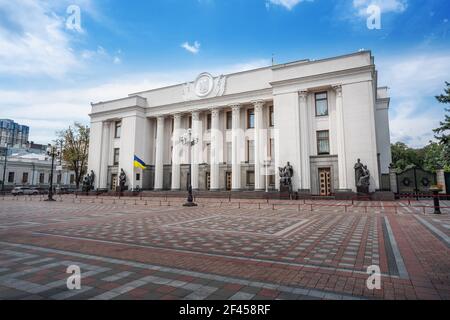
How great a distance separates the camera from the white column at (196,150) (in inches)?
1334

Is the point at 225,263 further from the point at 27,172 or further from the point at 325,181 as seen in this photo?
the point at 27,172

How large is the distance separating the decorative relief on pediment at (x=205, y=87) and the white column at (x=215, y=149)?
2583 millimetres

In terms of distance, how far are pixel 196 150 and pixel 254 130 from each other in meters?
8.15

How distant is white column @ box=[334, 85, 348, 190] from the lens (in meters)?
25.4

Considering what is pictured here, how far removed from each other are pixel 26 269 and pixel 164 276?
102 inches

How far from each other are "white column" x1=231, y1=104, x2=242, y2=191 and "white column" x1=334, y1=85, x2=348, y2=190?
11.0 metres

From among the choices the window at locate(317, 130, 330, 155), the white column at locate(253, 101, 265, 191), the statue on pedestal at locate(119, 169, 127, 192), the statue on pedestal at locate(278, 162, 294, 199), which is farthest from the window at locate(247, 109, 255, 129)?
the statue on pedestal at locate(119, 169, 127, 192)

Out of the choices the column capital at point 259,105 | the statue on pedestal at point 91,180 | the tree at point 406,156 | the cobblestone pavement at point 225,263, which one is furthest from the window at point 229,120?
the tree at point 406,156

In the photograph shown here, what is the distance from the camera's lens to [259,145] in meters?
30.1

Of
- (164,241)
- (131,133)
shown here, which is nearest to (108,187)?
(131,133)

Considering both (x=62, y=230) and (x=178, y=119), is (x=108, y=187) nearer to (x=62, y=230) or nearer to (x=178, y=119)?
(x=178, y=119)

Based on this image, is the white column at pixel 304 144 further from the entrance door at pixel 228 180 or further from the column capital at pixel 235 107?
the entrance door at pixel 228 180

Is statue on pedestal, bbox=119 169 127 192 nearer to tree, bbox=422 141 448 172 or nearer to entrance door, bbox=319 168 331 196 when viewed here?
entrance door, bbox=319 168 331 196

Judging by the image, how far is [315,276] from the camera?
170 inches
